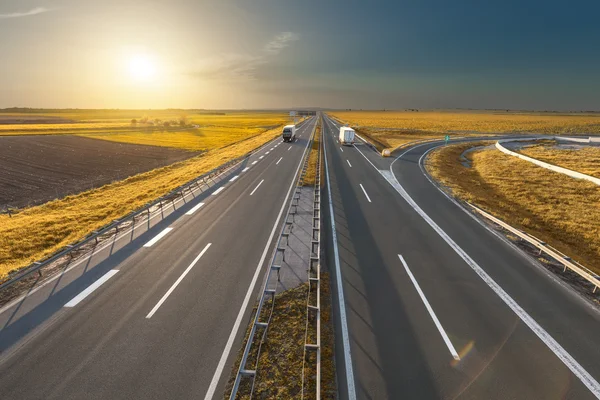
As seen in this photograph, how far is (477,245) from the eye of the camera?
43.4 feet

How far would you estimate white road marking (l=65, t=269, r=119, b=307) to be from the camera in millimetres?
9234

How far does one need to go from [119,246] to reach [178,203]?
641 centimetres

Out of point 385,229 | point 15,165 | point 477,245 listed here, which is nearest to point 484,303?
point 477,245

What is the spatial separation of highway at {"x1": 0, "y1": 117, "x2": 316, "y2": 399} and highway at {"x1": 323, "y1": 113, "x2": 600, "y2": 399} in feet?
11.6

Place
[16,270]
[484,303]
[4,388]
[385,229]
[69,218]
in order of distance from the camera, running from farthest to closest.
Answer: [69,218] < [385,229] < [16,270] < [484,303] < [4,388]

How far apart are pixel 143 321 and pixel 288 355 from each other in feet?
15.7

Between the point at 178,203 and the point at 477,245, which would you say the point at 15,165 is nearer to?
the point at 178,203

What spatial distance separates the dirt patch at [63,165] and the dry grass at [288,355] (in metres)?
27.2

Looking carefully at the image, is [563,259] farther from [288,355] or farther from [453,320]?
[288,355]

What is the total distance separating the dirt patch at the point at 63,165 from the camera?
26.9 meters

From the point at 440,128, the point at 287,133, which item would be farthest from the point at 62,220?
the point at 440,128

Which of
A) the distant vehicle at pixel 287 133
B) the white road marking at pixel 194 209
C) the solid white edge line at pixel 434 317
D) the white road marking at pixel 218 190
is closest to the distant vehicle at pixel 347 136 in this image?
the distant vehicle at pixel 287 133

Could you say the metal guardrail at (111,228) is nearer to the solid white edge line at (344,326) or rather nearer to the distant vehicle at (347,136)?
the solid white edge line at (344,326)

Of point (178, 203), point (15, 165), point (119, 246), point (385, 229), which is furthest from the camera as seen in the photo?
point (15, 165)
